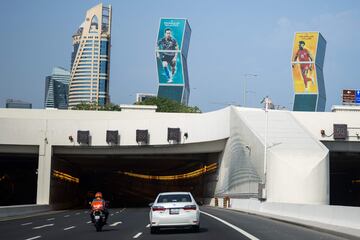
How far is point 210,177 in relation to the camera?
236 ft

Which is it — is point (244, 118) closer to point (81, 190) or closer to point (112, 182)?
point (81, 190)

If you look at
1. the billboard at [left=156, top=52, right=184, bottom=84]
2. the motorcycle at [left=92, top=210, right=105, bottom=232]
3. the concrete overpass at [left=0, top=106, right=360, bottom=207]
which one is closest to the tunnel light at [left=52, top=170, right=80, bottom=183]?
the concrete overpass at [left=0, top=106, right=360, bottom=207]

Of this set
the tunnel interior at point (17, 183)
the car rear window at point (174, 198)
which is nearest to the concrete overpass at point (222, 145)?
the tunnel interior at point (17, 183)

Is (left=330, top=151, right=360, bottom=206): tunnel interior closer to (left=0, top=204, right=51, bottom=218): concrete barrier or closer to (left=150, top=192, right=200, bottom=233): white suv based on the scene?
(left=0, top=204, right=51, bottom=218): concrete barrier

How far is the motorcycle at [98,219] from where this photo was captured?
2281 centimetres

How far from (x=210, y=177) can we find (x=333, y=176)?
22.2 meters

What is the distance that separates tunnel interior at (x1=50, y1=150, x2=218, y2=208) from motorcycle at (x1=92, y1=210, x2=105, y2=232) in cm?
3852

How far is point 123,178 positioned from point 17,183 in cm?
3287

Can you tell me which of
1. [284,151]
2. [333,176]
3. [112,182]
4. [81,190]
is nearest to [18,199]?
[81,190]

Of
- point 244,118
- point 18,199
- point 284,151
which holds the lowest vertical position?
point 18,199

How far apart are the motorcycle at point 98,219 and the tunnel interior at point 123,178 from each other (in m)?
38.5

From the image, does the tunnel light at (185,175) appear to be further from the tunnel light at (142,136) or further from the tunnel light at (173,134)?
the tunnel light at (142,136)

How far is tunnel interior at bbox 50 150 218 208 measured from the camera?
219 ft

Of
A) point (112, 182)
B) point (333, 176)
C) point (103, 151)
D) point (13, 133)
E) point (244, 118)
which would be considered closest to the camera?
point (244, 118)
